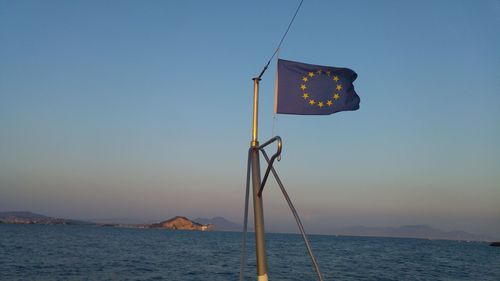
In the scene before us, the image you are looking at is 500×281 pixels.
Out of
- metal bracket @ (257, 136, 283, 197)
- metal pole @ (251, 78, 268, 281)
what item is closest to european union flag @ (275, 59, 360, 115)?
metal pole @ (251, 78, 268, 281)

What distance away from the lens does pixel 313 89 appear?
8.74 meters

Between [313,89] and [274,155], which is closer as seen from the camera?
[274,155]

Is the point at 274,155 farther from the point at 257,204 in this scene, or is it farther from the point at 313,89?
the point at 313,89

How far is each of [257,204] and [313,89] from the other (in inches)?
112

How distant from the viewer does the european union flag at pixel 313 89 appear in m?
8.48

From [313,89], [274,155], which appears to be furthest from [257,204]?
[313,89]

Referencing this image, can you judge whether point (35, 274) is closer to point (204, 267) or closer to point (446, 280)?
point (204, 267)

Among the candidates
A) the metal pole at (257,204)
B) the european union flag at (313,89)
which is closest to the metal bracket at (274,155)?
the metal pole at (257,204)

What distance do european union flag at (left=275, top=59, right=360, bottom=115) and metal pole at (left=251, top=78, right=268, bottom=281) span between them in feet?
2.15

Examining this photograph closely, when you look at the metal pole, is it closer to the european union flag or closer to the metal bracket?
the metal bracket

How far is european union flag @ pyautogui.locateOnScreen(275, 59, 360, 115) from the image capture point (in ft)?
27.8

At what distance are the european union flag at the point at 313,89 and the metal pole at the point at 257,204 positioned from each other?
0.66 m

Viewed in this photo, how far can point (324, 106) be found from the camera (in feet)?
29.0

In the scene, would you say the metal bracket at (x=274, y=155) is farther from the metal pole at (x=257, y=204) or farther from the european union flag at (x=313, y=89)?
the european union flag at (x=313, y=89)
